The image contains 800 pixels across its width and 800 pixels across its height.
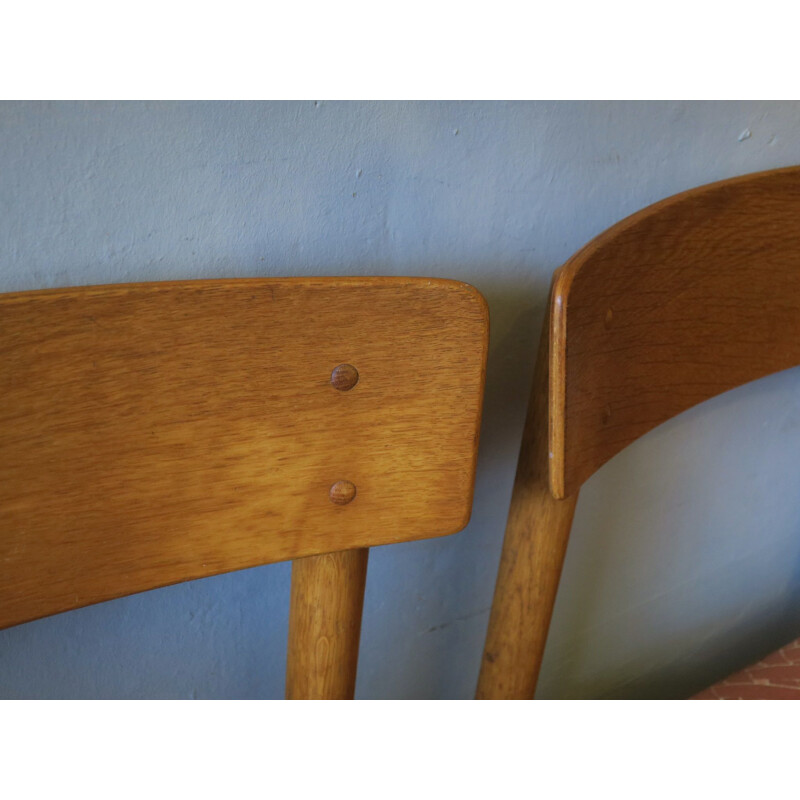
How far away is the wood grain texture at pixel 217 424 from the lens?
46cm

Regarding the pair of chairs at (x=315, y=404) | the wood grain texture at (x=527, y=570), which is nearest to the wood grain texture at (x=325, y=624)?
the pair of chairs at (x=315, y=404)

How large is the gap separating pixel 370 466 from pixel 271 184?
20 cm

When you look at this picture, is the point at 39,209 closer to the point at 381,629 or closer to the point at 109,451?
the point at 109,451

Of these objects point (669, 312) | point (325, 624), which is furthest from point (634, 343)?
point (325, 624)

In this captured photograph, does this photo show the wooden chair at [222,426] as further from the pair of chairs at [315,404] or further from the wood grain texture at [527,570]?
the wood grain texture at [527,570]

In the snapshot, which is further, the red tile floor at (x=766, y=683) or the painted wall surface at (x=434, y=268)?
the red tile floor at (x=766, y=683)

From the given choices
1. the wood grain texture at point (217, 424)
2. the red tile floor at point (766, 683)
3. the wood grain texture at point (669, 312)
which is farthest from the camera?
the red tile floor at point (766, 683)

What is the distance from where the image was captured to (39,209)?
1.69 ft

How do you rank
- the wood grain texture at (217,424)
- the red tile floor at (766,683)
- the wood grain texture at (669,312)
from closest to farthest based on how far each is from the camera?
the wood grain texture at (217,424) → the wood grain texture at (669,312) → the red tile floor at (766,683)

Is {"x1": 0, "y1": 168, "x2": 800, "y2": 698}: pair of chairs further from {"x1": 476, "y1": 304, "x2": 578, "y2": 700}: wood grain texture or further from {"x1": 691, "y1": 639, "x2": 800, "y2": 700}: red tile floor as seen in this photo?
{"x1": 691, "y1": 639, "x2": 800, "y2": 700}: red tile floor

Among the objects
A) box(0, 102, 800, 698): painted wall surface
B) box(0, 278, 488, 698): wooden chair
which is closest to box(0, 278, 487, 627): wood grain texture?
box(0, 278, 488, 698): wooden chair

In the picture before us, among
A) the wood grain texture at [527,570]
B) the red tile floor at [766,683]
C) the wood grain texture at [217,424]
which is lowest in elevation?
the red tile floor at [766,683]

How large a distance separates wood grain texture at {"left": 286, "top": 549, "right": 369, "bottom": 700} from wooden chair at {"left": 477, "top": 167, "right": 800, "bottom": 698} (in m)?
0.16
